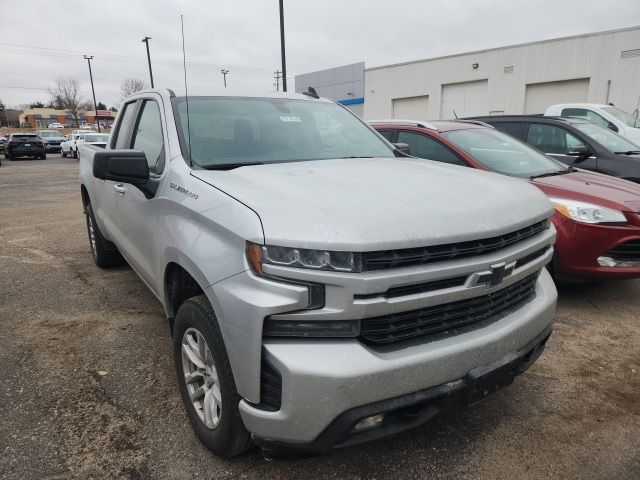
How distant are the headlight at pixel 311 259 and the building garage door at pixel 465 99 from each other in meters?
24.9

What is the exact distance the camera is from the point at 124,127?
405 centimetres

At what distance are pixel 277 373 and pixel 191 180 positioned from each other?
3.74ft

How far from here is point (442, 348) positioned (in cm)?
187

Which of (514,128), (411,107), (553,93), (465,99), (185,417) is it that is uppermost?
(553,93)

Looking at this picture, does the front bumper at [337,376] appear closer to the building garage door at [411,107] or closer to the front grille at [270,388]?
the front grille at [270,388]

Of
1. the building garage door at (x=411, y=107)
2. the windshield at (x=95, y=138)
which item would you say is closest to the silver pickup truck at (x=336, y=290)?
the windshield at (x=95, y=138)

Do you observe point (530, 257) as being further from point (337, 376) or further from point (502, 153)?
point (502, 153)

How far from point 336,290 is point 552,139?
5951 millimetres

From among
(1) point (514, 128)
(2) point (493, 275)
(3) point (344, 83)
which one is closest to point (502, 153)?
(1) point (514, 128)

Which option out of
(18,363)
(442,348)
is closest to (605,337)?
(442,348)

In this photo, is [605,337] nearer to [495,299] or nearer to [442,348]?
[495,299]

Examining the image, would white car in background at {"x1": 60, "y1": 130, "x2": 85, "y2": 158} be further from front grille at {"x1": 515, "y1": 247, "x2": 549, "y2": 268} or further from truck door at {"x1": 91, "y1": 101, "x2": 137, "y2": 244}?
front grille at {"x1": 515, "y1": 247, "x2": 549, "y2": 268}

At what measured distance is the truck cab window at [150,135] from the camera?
2.97 meters

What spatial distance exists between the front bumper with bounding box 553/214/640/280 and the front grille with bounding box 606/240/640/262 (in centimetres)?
3
